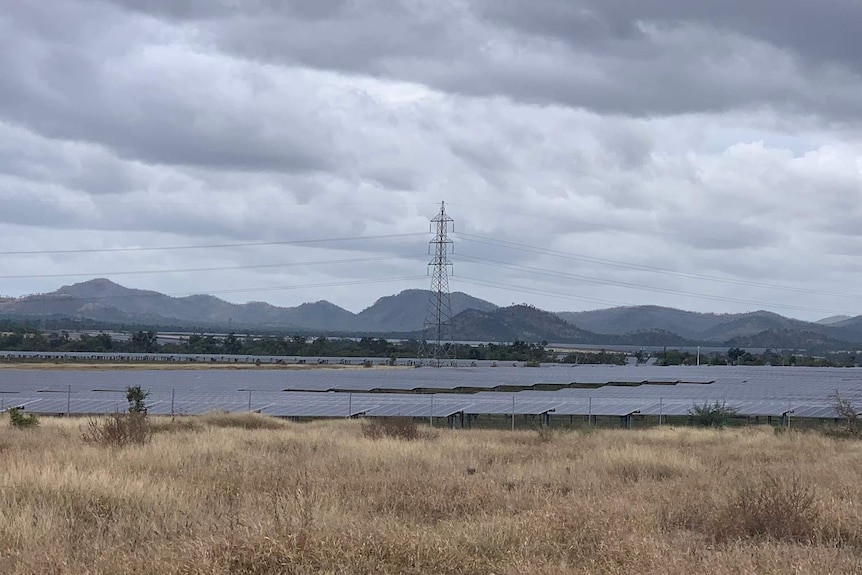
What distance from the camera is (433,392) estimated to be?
63250mm

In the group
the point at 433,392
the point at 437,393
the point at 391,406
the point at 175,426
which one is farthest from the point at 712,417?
the point at 433,392

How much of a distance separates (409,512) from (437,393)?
4866cm

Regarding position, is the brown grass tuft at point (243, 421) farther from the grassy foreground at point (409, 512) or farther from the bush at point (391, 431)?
the grassy foreground at point (409, 512)

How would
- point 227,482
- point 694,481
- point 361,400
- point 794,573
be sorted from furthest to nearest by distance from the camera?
point 361,400, point 694,481, point 227,482, point 794,573

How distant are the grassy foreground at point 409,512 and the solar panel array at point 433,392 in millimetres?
23444


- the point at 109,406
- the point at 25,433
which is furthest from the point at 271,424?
the point at 109,406

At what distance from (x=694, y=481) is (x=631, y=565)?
25.1 feet

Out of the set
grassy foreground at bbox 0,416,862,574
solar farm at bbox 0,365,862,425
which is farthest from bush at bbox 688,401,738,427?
grassy foreground at bbox 0,416,862,574

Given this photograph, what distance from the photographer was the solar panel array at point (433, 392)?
45000 millimetres

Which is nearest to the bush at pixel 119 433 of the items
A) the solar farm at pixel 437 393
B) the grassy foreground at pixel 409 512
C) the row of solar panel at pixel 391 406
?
the grassy foreground at pixel 409 512

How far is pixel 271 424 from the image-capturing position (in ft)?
107

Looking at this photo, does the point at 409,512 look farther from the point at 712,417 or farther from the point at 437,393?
the point at 437,393

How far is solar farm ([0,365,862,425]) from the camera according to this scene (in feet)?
147

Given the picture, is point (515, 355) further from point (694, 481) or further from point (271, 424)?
point (694, 481)
